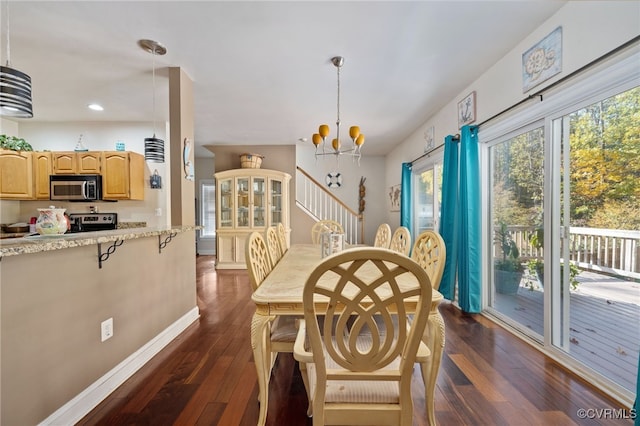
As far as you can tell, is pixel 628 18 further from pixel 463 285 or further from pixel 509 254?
pixel 463 285

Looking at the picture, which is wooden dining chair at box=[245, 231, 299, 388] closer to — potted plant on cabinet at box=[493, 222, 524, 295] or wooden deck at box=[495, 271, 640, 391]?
wooden deck at box=[495, 271, 640, 391]

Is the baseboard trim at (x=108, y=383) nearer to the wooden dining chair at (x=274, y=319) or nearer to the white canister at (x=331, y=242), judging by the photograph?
the wooden dining chair at (x=274, y=319)

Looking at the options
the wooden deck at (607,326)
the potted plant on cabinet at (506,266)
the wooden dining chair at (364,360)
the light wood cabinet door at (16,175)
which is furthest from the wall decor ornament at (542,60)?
the light wood cabinet door at (16,175)

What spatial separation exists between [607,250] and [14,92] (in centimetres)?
354

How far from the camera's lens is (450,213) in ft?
10.8

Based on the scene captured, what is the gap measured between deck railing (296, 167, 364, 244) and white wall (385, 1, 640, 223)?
122 inches

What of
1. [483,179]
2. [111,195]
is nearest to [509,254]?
[483,179]

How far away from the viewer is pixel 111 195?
13.0ft

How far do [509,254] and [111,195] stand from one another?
201 inches

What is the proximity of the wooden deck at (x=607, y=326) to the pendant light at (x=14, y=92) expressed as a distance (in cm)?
357

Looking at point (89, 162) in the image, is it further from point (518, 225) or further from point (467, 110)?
point (518, 225)

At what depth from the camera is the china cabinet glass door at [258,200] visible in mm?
5301

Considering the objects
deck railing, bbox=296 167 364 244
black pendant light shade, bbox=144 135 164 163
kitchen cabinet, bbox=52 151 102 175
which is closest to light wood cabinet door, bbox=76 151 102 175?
kitchen cabinet, bbox=52 151 102 175

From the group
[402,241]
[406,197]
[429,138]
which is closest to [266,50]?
[402,241]
